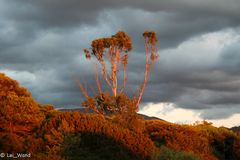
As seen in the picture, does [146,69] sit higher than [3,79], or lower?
higher

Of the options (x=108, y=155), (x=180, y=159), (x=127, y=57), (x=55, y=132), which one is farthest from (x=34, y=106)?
(x=127, y=57)

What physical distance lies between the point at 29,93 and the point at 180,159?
20.9 meters

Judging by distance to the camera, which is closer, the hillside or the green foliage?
the green foliage

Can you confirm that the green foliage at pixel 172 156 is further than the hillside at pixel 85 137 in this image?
No

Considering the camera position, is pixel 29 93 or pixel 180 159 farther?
pixel 29 93

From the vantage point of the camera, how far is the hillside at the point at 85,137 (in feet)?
69.3

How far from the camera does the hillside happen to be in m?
21.1

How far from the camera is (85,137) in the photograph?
22.8 metres

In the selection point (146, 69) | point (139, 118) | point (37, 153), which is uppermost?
point (146, 69)

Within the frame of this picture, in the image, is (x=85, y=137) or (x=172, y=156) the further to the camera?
(x=85, y=137)

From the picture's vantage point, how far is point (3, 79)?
119ft

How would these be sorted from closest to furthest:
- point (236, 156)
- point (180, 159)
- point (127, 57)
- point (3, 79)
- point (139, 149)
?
point (180, 159) < point (139, 149) < point (236, 156) < point (3, 79) < point (127, 57)

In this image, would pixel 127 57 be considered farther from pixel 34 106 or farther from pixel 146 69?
pixel 34 106

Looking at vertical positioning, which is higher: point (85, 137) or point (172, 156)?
point (85, 137)
